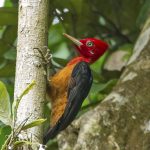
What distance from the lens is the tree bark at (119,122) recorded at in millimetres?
3238

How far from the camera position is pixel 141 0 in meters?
5.23

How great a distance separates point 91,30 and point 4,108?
292 centimetres

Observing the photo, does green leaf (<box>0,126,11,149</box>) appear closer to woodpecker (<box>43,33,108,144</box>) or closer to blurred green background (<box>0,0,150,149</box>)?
woodpecker (<box>43,33,108,144</box>)

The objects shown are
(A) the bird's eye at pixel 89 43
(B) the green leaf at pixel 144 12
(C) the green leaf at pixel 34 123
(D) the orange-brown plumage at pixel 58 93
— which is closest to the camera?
(C) the green leaf at pixel 34 123

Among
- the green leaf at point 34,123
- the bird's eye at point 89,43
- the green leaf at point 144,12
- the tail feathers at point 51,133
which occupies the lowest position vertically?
the tail feathers at point 51,133

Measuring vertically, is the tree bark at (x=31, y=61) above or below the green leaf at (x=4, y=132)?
above

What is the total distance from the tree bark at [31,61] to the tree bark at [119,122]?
0.92 metres

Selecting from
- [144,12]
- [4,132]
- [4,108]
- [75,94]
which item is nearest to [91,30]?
[144,12]

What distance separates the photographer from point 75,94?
11.1ft

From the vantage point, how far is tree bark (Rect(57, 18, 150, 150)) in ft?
10.6

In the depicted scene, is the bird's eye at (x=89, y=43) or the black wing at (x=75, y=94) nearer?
the black wing at (x=75, y=94)

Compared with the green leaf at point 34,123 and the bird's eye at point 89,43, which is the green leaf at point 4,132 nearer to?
the green leaf at point 34,123

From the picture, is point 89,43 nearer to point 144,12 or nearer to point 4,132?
point 144,12

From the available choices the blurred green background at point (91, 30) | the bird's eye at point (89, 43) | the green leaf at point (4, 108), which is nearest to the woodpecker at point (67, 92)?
the bird's eye at point (89, 43)
